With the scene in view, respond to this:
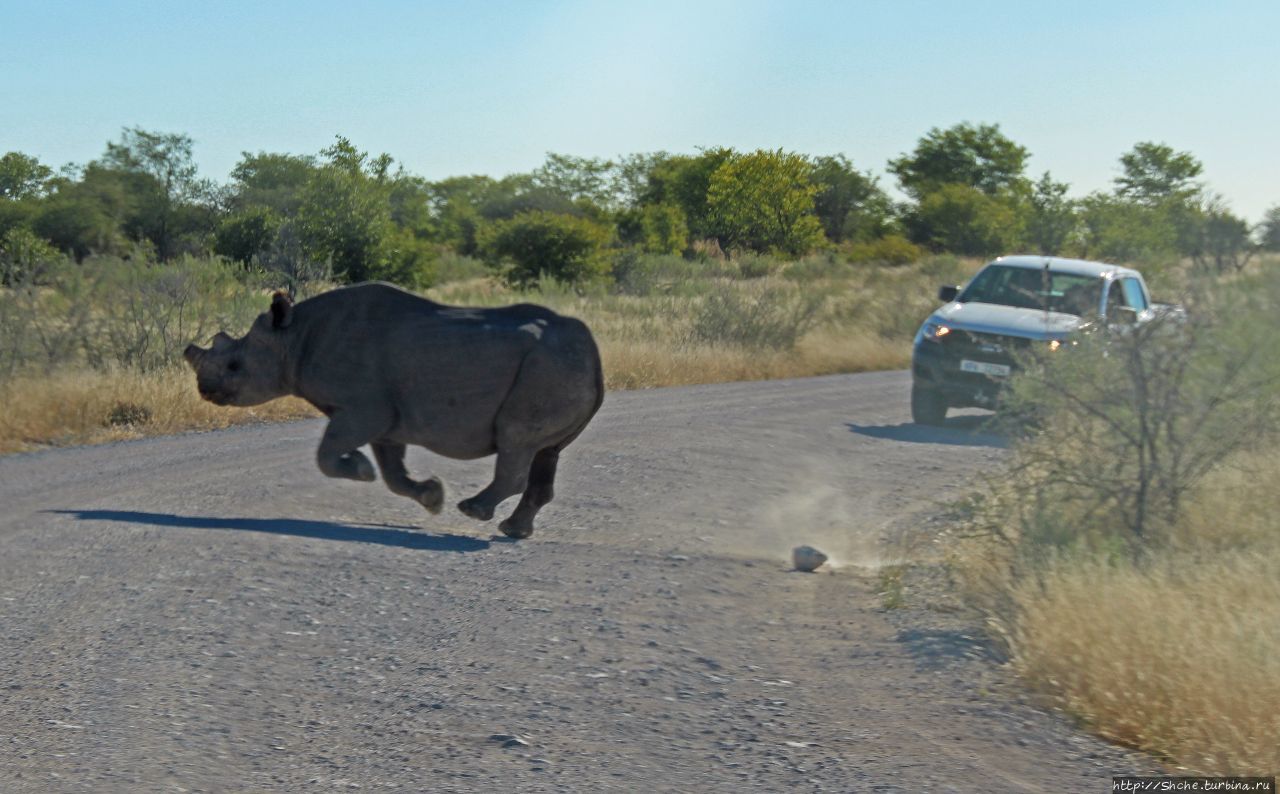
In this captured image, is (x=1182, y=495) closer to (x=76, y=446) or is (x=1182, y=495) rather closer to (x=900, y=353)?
(x=76, y=446)

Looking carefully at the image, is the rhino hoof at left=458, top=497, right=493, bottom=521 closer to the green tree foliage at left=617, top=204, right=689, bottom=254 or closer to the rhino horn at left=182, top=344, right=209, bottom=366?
the rhino horn at left=182, top=344, right=209, bottom=366

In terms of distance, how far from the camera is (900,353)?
98.7 feet

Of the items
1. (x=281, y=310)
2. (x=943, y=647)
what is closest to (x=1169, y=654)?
(x=943, y=647)

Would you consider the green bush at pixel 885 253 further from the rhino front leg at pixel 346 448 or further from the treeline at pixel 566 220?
the rhino front leg at pixel 346 448

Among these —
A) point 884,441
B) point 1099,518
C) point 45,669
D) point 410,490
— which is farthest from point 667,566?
point 884,441

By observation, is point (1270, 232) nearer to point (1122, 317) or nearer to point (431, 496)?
point (1122, 317)

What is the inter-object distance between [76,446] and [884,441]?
8.65 meters

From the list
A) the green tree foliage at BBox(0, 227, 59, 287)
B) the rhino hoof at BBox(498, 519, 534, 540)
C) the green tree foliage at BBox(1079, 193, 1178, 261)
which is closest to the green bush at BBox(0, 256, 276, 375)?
the green tree foliage at BBox(0, 227, 59, 287)

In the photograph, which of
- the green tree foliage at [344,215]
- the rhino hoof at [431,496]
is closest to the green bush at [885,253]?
the green tree foliage at [344,215]

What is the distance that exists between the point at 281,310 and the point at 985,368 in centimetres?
1211

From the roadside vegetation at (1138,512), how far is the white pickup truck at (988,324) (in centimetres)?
637

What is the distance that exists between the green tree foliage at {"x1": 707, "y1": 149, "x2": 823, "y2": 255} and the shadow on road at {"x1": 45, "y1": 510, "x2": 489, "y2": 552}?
24326 mm

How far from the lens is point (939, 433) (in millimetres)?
17859

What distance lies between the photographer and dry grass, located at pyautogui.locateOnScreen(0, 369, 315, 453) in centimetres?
1656
